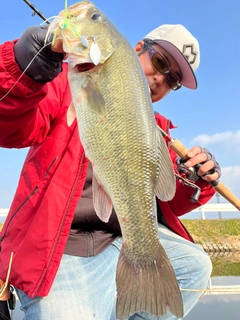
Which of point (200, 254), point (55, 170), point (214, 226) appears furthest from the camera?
point (214, 226)

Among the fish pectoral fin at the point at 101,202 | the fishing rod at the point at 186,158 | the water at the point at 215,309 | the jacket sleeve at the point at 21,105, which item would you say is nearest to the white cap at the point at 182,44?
the fishing rod at the point at 186,158

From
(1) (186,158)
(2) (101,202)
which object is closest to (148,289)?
(2) (101,202)

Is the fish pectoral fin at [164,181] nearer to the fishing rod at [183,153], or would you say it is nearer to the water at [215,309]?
the fishing rod at [183,153]

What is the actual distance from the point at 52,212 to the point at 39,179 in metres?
0.30

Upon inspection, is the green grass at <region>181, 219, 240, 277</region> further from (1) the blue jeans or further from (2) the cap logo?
(1) the blue jeans

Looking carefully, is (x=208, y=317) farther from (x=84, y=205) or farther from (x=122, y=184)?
(x=122, y=184)

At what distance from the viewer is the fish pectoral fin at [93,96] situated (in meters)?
1.87

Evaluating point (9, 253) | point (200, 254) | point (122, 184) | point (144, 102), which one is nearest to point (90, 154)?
point (122, 184)

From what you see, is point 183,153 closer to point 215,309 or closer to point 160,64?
point 160,64

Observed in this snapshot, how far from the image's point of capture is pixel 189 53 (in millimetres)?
3602

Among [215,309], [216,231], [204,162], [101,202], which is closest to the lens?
[101,202]

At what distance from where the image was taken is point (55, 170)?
252cm

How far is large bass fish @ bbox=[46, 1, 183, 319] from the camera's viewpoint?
6.16 feet

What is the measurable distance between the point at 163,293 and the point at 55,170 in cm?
114
